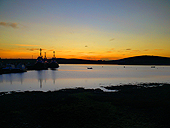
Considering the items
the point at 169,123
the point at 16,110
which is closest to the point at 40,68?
the point at 16,110

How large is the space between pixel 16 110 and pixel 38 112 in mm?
2565

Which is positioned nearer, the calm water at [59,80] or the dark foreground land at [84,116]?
the dark foreground land at [84,116]

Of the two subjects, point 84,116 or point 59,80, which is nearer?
point 84,116

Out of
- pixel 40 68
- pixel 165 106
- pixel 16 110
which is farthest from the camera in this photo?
pixel 40 68

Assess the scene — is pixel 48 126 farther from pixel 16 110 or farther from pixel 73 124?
pixel 16 110

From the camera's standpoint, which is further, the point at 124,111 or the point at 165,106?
the point at 165,106

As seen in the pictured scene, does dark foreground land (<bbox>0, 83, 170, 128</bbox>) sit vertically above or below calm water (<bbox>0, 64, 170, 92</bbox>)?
above

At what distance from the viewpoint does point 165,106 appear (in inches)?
600

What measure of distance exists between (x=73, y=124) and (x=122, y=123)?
4083 mm

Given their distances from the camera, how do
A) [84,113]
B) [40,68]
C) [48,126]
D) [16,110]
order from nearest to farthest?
[48,126], [84,113], [16,110], [40,68]

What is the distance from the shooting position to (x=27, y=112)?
1362cm

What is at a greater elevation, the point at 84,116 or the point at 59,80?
the point at 84,116

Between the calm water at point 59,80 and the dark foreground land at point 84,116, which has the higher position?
the dark foreground land at point 84,116

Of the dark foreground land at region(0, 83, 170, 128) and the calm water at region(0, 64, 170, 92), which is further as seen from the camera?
the calm water at region(0, 64, 170, 92)
